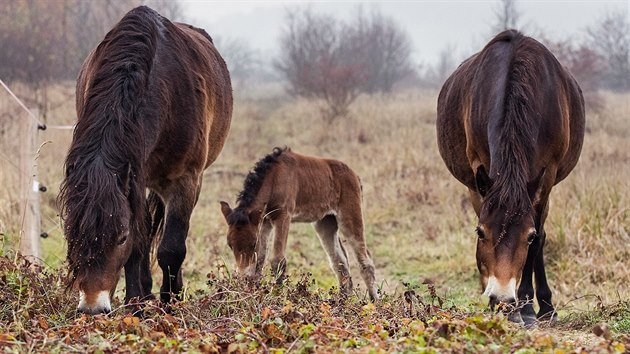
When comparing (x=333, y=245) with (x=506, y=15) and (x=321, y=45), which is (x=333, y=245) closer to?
(x=506, y=15)

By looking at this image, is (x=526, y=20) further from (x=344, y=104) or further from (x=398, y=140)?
(x=398, y=140)

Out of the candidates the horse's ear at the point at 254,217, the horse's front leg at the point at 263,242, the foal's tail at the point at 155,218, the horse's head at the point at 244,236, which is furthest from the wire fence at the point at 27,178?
the horse's front leg at the point at 263,242

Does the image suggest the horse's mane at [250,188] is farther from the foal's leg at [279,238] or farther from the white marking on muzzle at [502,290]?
the white marking on muzzle at [502,290]

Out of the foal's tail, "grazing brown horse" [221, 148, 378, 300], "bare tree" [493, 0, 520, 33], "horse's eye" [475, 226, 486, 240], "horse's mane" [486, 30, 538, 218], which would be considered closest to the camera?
"horse's mane" [486, 30, 538, 218]

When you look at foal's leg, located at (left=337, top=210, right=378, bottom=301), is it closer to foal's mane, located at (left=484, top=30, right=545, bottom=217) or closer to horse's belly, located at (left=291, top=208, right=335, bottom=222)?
horse's belly, located at (left=291, top=208, right=335, bottom=222)

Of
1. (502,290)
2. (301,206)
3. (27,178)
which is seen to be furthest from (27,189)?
(502,290)

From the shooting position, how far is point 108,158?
444 cm

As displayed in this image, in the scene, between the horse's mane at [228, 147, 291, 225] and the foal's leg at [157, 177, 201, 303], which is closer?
the foal's leg at [157, 177, 201, 303]

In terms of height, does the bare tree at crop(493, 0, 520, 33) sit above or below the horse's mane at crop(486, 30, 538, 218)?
above

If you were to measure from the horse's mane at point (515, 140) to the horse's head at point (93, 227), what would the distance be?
2256 millimetres

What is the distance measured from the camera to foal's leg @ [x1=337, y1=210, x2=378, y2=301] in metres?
8.09

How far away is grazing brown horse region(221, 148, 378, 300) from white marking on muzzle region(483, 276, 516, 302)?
8.52 ft

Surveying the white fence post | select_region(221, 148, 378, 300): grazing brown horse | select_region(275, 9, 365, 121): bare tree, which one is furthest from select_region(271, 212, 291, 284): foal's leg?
select_region(275, 9, 365, 121): bare tree

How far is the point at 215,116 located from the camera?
6359mm
